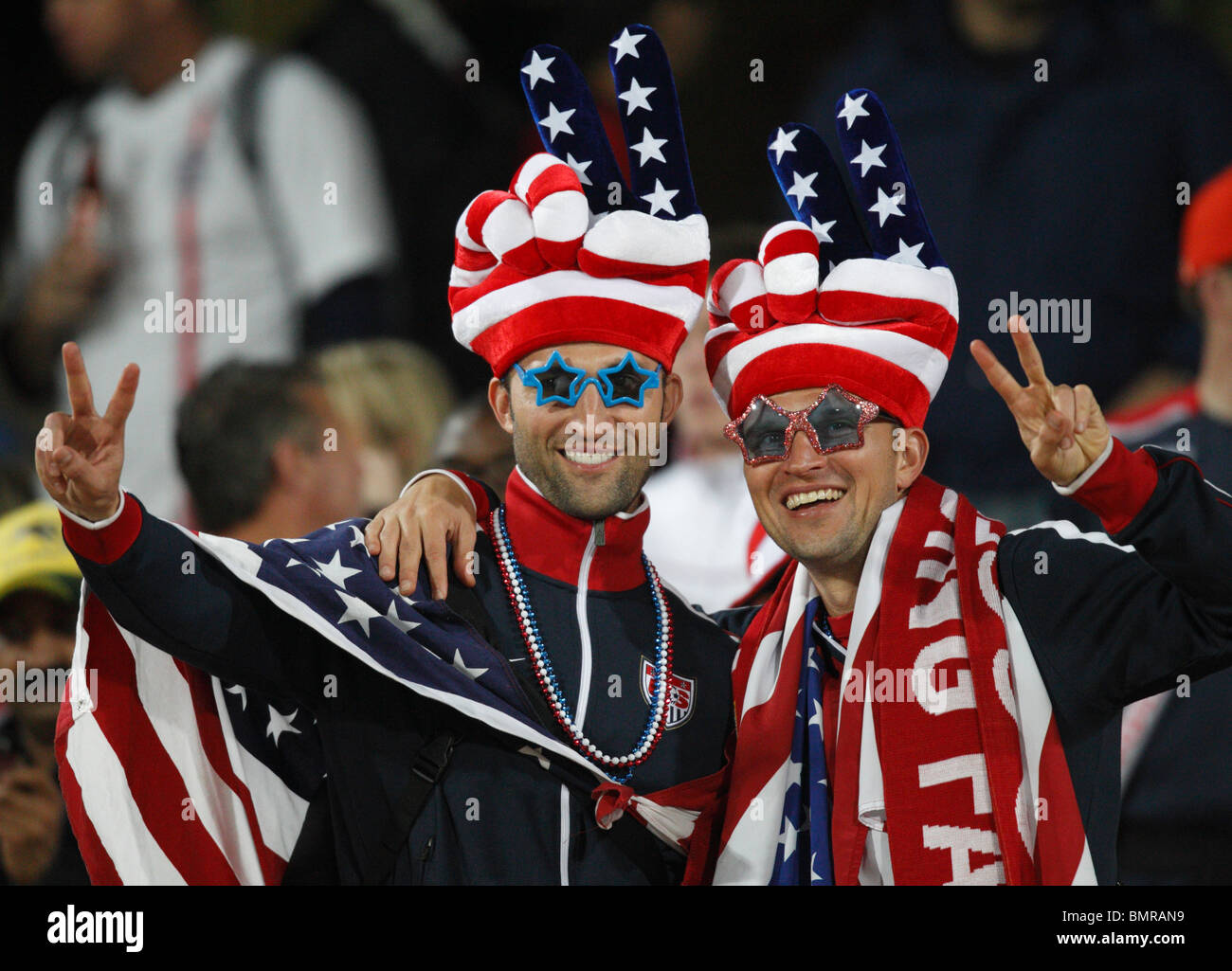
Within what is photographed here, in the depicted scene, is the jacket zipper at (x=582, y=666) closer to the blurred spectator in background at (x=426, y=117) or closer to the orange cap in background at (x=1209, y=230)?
the orange cap in background at (x=1209, y=230)

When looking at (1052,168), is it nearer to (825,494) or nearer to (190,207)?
(825,494)

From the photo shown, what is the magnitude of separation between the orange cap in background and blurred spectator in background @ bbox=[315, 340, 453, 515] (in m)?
2.48

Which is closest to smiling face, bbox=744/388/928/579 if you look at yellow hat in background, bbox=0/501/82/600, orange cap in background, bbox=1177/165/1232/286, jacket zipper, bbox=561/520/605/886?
jacket zipper, bbox=561/520/605/886

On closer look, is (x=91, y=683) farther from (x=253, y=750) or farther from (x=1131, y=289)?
(x=1131, y=289)

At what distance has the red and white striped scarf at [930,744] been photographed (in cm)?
285

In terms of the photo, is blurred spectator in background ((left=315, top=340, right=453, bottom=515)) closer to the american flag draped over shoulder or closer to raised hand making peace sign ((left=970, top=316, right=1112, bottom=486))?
the american flag draped over shoulder

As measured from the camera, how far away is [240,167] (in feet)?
19.1

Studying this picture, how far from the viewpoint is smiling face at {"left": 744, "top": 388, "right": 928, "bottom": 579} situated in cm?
307

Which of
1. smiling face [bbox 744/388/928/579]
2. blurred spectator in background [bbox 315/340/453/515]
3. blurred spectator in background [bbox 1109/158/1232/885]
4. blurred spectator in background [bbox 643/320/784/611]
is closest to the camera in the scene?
smiling face [bbox 744/388/928/579]

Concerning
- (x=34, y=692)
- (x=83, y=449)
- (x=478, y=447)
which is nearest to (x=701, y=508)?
(x=478, y=447)

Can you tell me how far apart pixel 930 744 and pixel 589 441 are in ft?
2.80

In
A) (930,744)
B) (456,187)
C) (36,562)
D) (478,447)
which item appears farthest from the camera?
(456,187)

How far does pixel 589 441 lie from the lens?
3.08 metres

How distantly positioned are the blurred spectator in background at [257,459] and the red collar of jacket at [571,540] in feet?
4.75
